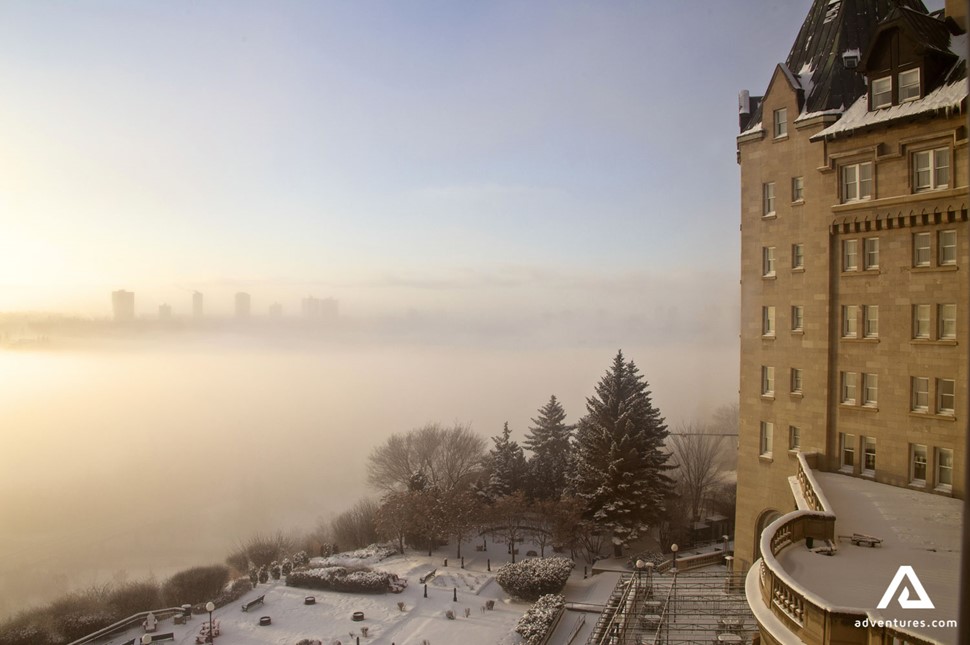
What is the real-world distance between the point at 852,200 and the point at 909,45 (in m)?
4.68

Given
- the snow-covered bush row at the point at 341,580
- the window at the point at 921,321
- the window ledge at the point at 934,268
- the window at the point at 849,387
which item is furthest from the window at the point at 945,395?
the snow-covered bush row at the point at 341,580

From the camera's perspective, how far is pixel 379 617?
27.7 meters

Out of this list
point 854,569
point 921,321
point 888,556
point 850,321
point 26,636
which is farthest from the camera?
point 26,636

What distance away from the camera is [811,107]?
22.6 meters

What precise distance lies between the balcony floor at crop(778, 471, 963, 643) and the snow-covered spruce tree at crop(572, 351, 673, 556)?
17.8 metres

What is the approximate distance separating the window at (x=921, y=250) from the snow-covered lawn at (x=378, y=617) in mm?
19224

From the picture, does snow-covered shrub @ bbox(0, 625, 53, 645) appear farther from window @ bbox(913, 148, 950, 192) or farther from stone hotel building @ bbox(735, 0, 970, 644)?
window @ bbox(913, 148, 950, 192)

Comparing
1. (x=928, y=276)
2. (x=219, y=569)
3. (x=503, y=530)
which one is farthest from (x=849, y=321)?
(x=219, y=569)

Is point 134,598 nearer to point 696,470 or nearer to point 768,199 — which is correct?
point 768,199

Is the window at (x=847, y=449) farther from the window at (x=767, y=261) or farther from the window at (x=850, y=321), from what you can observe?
the window at (x=767, y=261)

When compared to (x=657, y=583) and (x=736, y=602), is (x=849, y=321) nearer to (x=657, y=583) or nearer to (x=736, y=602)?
(x=736, y=602)

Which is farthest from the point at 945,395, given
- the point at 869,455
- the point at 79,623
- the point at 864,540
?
the point at 79,623

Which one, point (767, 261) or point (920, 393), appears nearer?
point (920, 393)

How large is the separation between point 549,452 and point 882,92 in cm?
3344
